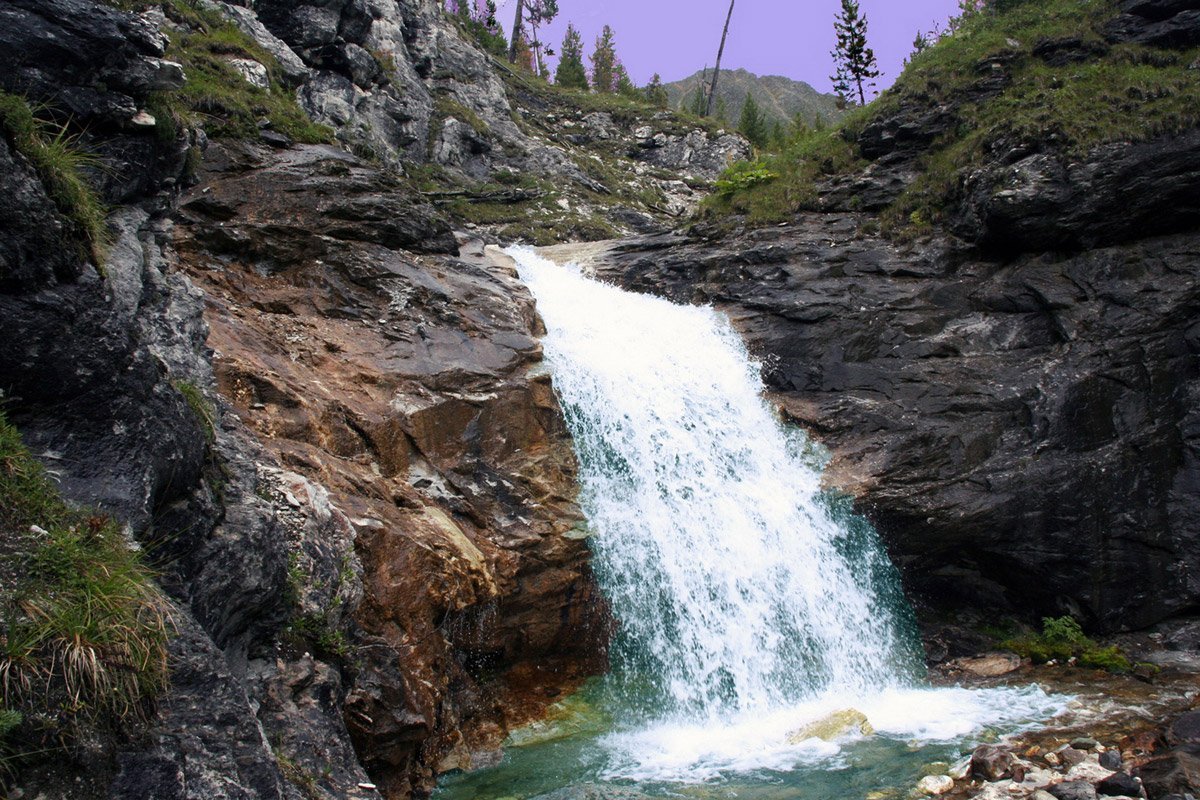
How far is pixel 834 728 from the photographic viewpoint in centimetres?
1090

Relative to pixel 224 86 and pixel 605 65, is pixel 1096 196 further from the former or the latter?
pixel 605 65

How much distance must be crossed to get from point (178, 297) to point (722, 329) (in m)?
12.2

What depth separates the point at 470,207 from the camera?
97.9 feet

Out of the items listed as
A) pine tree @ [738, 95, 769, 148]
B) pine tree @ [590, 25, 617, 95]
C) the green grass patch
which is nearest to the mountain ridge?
pine tree @ [590, 25, 617, 95]

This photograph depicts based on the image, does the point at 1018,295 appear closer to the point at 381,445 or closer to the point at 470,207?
the point at 381,445

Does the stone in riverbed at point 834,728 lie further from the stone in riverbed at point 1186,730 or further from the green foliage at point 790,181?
the green foliage at point 790,181

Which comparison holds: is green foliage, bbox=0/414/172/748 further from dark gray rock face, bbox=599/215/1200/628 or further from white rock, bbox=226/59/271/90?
white rock, bbox=226/59/271/90

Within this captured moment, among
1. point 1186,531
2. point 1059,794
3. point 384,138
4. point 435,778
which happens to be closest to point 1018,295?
point 1186,531

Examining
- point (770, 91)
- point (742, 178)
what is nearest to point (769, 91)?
point (770, 91)

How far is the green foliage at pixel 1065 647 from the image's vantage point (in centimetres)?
1326

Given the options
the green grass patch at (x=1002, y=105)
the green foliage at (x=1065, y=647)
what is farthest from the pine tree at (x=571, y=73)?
the green foliage at (x=1065, y=647)

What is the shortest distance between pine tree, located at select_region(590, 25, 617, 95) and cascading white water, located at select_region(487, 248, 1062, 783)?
176 ft

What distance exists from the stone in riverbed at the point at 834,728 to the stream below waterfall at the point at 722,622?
4cm

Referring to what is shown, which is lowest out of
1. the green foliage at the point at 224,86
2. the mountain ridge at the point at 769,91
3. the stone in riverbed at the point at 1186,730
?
the stone in riverbed at the point at 1186,730
